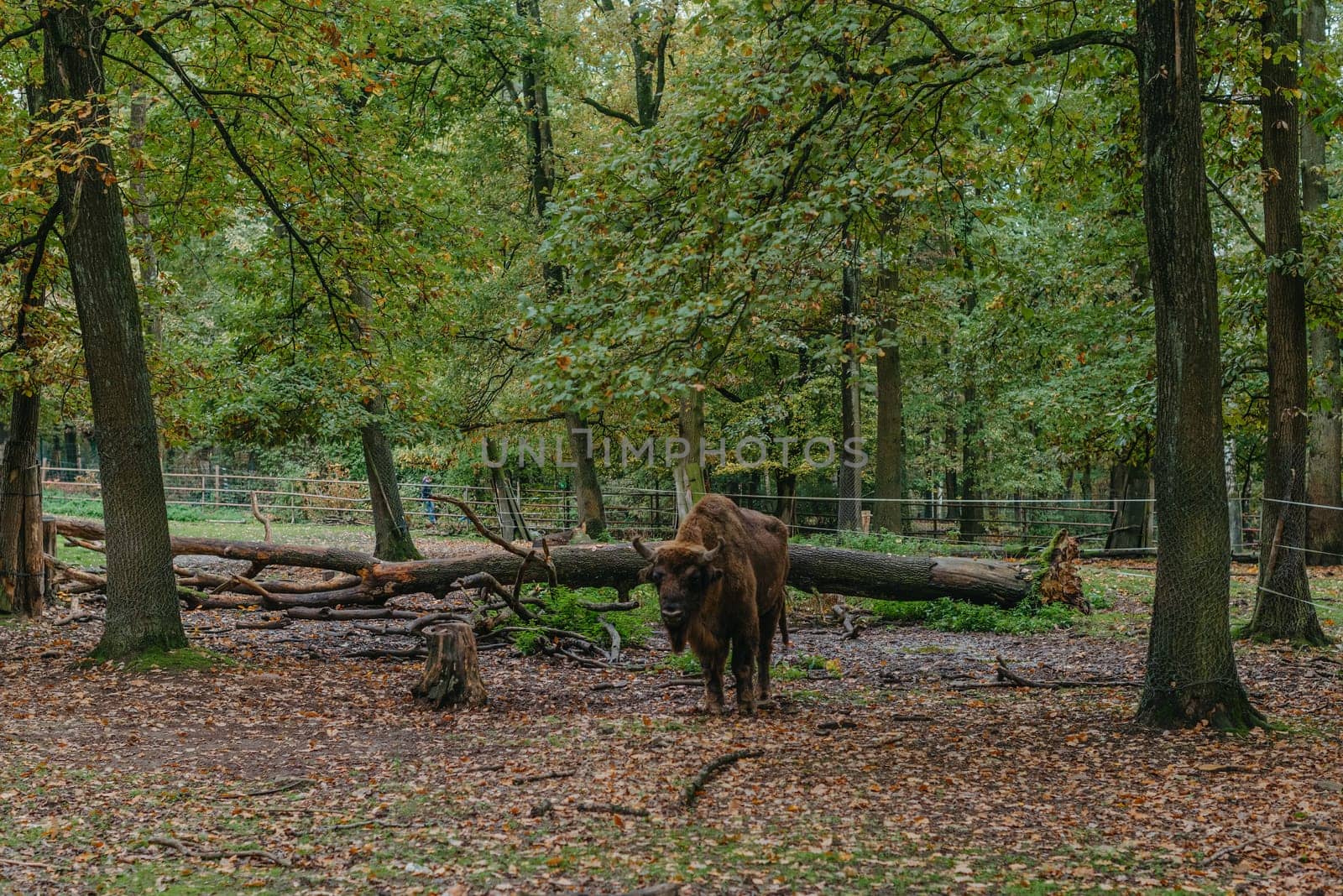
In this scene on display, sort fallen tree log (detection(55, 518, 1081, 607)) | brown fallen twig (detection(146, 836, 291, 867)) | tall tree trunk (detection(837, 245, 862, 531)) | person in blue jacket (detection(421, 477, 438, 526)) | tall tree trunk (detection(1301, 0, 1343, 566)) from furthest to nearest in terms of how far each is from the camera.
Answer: person in blue jacket (detection(421, 477, 438, 526)) → tall tree trunk (detection(837, 245, 862, 531)) → tall tree trunk (detection(1301, 0, 1343, 566)) → fallen tree log (detection(55, 518, 1081, 607)) → brown fallen twig (detection(146, 836, 291, 867))

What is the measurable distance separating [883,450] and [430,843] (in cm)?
1996

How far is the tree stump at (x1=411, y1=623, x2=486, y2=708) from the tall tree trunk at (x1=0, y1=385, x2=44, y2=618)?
5460 millimetres

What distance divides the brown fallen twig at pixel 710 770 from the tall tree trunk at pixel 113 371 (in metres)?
5.92

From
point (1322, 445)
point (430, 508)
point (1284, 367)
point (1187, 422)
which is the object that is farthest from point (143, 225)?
point (430, 508)

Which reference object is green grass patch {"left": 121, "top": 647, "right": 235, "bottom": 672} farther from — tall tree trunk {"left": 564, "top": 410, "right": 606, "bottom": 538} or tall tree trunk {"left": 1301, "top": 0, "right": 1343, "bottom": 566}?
tall tree trunk {"left": 1301, "top": 0, "right": 1343, "bottom": 566}

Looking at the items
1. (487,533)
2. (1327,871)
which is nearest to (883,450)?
(487,533)

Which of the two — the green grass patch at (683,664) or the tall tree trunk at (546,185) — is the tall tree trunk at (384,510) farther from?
the green grass patch at (683,664)

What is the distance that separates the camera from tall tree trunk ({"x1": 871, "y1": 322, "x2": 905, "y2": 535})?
24.3m

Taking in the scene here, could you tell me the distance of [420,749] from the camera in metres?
8.07

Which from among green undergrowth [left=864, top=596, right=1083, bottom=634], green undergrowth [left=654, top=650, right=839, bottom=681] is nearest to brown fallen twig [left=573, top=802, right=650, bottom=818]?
green undergrowth [left=654, top=650, right=839, bottom=681]

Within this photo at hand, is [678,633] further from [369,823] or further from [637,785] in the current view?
[369,823]

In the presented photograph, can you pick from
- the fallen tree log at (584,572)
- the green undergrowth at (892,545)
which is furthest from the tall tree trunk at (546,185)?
the fallen tree log at (584,572)

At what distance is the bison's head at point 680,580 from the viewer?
8.73 m

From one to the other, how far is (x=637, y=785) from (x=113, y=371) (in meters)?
6.62
